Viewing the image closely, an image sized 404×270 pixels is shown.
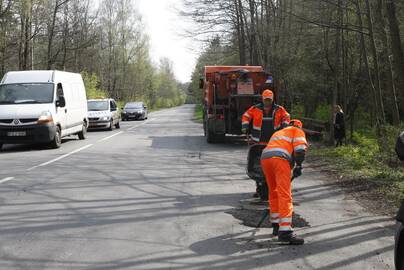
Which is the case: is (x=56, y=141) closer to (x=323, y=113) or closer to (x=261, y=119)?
(x=261, y=119)

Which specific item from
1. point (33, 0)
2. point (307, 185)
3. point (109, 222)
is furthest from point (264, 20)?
point (109, 222)

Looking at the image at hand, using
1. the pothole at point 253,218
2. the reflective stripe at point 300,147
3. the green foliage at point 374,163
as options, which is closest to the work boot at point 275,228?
the pothole at point 253,218

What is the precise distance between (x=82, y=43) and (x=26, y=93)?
2542 cm

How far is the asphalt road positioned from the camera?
4.84 m

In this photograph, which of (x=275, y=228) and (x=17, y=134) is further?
(x=17, y=134)

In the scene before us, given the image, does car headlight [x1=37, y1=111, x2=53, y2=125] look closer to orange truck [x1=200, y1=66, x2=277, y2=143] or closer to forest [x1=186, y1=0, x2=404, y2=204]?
orange truck [x1=200, y1=66, x2=277, y2=143]

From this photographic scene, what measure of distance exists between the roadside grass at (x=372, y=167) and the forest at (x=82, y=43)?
20.1 metres

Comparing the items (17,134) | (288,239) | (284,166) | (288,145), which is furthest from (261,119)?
(17,134)

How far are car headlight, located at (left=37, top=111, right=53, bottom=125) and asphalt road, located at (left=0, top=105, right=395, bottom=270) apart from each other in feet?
12.0

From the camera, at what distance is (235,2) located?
100ft

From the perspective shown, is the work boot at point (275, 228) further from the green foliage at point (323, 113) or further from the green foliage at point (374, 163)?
the green foliage at point (323, 113)

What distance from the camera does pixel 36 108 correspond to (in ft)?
50.2

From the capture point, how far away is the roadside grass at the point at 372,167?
8555mm

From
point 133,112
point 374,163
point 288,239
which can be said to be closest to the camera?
point 288,239
